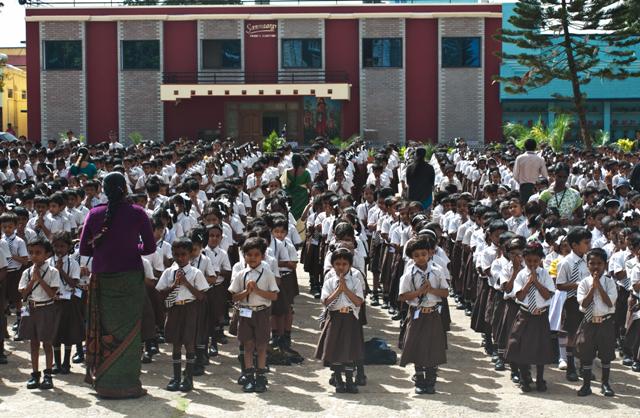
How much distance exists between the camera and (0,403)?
9047mm

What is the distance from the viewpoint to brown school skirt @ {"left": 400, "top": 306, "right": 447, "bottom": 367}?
365 inches

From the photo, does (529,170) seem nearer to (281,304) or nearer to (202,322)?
(281,304)

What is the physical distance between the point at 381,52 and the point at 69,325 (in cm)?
2978

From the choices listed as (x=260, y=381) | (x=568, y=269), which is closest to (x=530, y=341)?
(x=568, y=269)

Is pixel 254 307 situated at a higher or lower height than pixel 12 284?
higher

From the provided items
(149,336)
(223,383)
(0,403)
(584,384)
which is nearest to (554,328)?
(584,384)

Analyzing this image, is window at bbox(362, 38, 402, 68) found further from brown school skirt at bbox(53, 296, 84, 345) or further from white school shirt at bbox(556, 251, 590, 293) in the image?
brown school skirt at bbox(53, 296, 84, 345)

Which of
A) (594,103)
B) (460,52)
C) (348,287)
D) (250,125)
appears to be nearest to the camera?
(348,287)

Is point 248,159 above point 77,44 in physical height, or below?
below

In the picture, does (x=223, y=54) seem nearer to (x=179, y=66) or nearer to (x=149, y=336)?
(x=179, y=66)

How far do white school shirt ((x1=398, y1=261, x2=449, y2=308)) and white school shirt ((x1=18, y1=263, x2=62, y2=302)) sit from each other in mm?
3332

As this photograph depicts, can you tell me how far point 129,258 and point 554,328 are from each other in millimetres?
4225

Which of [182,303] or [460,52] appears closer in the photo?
[182,303]

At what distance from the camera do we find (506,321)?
9930mm
